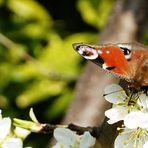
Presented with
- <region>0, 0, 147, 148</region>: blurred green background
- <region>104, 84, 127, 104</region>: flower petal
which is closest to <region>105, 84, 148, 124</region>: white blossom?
<region>104, 84, 127, 104</region>: flower petal

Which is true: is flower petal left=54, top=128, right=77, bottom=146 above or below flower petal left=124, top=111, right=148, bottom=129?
below

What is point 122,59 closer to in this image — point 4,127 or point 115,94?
point 115,94

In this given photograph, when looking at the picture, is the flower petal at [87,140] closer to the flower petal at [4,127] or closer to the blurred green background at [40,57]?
the flower petal at [4,127]

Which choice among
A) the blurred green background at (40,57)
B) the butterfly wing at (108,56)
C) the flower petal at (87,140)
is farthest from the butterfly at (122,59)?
the blurred green background at (40,57)

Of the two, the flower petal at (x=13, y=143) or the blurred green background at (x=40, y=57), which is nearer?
the flower petal at (x=13, y=143)

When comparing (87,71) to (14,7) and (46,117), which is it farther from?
(14,7)

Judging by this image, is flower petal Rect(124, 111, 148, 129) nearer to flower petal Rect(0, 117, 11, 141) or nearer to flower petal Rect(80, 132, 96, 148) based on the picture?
flower petal Rect(80, 132, 96, 148)

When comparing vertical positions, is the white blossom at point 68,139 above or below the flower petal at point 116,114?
below
